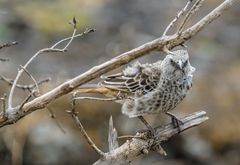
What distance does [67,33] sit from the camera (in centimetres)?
962

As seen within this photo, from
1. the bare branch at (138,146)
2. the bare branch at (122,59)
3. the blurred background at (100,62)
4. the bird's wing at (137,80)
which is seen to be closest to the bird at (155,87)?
the bird's wing at (137,80)

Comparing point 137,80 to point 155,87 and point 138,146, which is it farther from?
point 138,146

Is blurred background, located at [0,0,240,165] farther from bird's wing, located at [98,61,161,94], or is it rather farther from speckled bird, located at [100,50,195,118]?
speckled bird, located at [100,50,195,118]

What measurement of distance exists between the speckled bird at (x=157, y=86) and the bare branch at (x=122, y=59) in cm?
122

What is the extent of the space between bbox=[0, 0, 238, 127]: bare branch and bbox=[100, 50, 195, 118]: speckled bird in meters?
1.22

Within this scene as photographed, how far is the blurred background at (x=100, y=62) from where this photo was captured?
24.8 feet

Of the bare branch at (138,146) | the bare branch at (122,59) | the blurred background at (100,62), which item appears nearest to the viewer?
the bare branch at (122,59)

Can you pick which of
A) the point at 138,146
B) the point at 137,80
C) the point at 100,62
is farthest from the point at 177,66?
the point at 100,62

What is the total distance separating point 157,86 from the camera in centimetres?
501

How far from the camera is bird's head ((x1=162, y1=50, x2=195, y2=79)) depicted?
15.8 feet

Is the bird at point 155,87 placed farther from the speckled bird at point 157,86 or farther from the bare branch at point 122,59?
the bare branch at point 122,59

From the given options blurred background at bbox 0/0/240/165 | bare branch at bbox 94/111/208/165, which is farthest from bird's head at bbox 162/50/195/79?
blurred background at bbox 0/0/240/165

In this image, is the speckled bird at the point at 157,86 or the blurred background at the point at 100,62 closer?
the speckled bird at the point at 157,86

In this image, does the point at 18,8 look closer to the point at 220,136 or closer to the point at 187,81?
the point at 220,136
